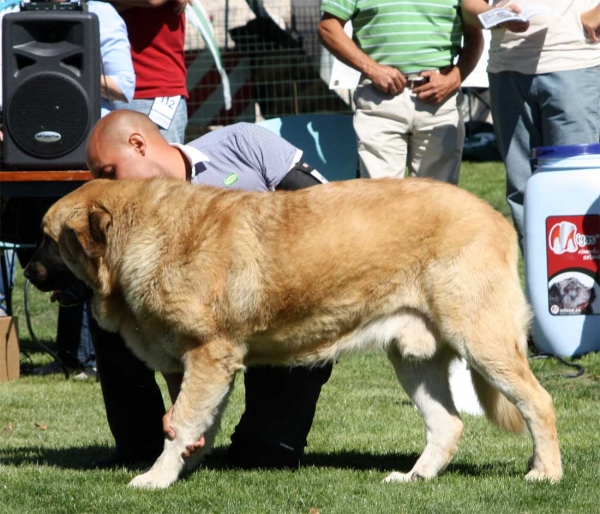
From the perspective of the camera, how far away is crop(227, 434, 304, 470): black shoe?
15.5 feet

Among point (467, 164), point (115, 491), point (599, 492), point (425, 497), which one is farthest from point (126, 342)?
point (467, 164)

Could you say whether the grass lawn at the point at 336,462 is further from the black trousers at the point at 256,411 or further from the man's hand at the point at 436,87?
the man's hand at the point at 436,87

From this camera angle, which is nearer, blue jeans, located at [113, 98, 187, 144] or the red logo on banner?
the red logo on banner

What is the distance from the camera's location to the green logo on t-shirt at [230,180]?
4730 mm

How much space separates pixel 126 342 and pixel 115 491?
619mm

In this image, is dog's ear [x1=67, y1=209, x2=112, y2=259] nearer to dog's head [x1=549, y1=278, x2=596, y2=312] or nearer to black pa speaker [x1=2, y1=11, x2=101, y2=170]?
black pa speaker [x1=2, y1=11, x2=101, y2=170]

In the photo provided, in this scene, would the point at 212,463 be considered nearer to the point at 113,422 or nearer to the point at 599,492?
the point at 113,422

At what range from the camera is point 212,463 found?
15.9 feet

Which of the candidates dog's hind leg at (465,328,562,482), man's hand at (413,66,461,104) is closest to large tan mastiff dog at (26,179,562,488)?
dog's hind leg at (465,328,562,482)

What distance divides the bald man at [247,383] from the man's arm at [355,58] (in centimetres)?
198

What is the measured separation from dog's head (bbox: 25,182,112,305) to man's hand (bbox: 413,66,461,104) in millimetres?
3007

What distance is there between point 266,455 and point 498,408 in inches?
43.0

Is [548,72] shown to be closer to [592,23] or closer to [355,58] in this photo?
[592,23]

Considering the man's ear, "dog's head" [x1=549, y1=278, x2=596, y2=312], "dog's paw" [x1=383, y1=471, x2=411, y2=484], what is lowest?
"dog's head" [x1=549, y1=278, x2=596, y2=312]
